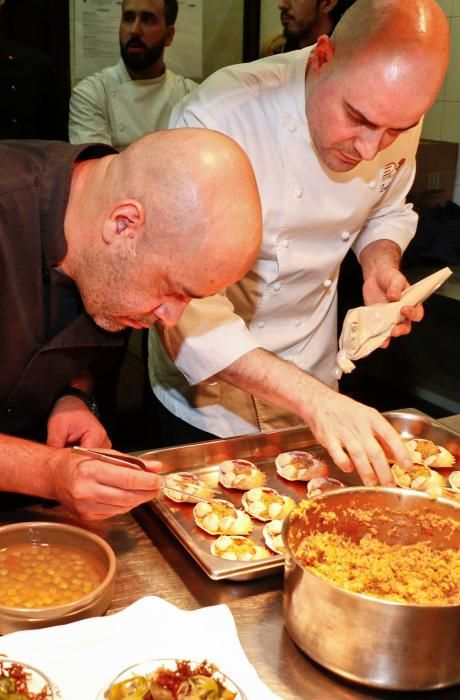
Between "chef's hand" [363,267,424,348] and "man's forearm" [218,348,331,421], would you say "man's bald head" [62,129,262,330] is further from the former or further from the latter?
"chef's hand" [363,267,424,348]

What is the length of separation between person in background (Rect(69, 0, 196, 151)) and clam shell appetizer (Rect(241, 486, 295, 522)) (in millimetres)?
2774

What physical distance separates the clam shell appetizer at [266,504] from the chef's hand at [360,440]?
24 centimetres

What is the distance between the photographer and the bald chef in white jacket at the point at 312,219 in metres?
1.89

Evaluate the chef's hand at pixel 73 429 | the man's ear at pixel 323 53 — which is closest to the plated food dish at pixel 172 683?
the chef's hand at pixel 73 429

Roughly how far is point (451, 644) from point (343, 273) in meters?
3.27

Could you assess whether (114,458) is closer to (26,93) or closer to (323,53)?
(323,53)

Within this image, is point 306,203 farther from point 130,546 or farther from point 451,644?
point 451,644

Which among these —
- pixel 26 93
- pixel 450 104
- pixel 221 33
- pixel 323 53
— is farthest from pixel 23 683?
pixel 450 104

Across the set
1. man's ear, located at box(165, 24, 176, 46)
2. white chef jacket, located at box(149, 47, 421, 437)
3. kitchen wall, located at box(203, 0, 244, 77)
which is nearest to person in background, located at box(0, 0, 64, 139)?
man's ear, located at box(165, 24, 176, 46)

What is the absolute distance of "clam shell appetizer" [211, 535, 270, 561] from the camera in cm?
166

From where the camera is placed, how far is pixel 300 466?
6.82ft

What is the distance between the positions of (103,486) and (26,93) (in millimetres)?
3057

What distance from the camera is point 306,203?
7.59 feet

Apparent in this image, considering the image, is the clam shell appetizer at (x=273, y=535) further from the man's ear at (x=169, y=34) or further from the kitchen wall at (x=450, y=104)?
the kitchen wall at (x=450, y=104)
